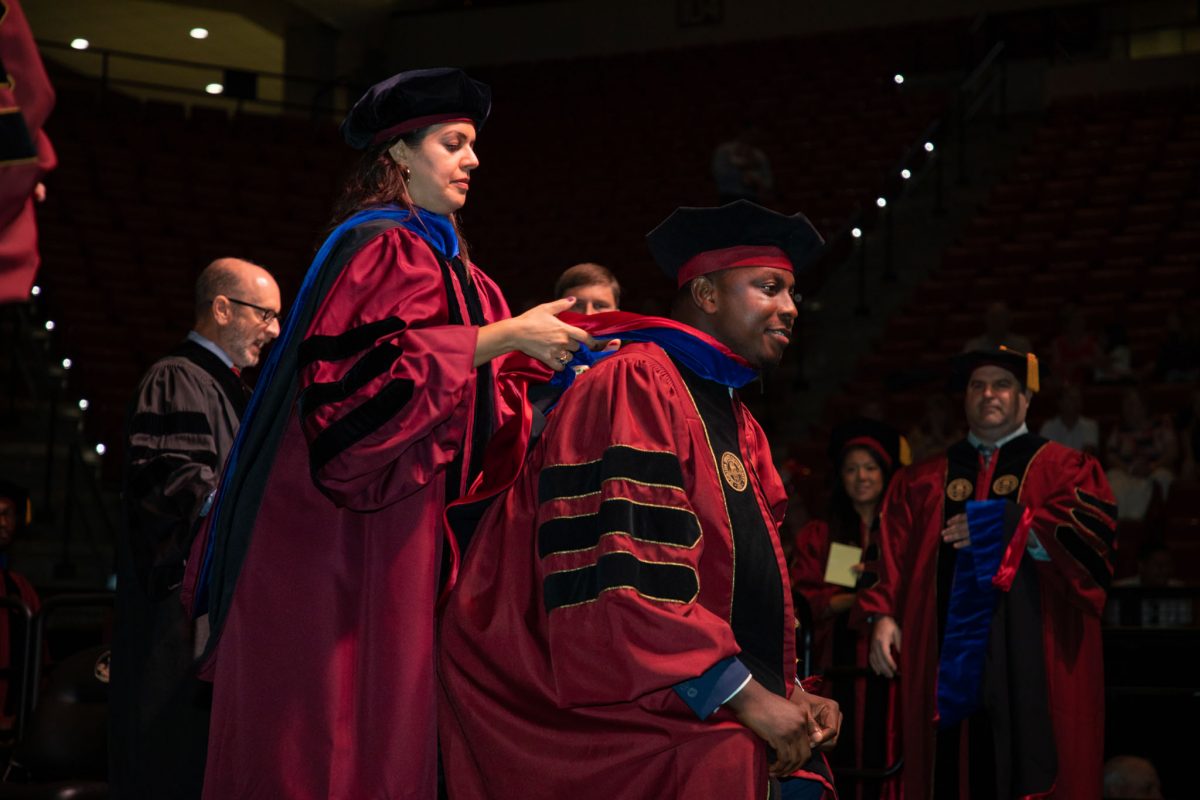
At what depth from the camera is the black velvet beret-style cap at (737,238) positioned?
3.13 meters

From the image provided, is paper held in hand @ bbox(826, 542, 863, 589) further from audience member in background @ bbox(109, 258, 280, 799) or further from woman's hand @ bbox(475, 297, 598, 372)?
woman's hand @ bbox(475, 297, 598, 372)

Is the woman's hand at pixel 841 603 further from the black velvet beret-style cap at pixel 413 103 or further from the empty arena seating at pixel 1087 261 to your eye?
the black velvet beret-style cap at pixel 413 103

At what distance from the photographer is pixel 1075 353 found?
10156 millimetres

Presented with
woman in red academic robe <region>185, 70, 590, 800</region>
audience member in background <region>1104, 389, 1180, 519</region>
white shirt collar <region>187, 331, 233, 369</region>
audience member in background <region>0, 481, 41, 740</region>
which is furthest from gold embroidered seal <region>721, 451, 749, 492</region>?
audience member in background <region>1104, 389, 1180, 519</region>

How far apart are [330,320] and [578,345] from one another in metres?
0.49

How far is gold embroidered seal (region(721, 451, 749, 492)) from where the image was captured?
9.71 ft

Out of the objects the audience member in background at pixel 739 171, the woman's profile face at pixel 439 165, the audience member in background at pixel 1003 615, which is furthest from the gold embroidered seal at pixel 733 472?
the audience member in background at pixel 739 171

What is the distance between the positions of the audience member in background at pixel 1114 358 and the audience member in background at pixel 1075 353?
56mm

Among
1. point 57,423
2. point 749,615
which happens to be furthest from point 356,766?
point 57,423

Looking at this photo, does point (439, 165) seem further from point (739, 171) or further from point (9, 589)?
point (739, 171)

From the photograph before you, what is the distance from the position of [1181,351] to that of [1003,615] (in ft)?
17.8

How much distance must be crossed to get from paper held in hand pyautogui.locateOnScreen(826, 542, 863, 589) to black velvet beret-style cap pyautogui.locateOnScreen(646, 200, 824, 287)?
2715mm

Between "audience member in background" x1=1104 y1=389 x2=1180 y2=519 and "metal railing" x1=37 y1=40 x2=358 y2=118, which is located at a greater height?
"metal railing" x1=37 y1=40 x2=358 y2=118

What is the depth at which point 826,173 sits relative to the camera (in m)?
15.0
